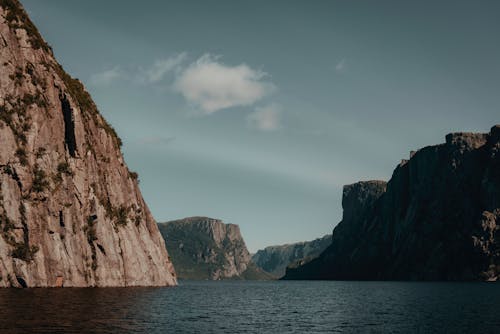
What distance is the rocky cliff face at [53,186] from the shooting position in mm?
99875

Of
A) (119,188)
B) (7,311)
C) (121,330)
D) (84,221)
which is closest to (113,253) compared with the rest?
(84,221)

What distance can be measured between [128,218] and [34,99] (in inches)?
1642

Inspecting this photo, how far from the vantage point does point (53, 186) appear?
111m

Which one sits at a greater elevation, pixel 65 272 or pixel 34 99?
pixel 34 99

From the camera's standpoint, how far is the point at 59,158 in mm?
115875

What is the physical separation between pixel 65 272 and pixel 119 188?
3931 cm

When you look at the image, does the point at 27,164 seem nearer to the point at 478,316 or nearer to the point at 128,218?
the point at 128,218

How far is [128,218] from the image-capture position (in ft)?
456

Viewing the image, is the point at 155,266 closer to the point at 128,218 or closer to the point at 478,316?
the point at 128,218

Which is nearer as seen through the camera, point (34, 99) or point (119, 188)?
point (34, 99)

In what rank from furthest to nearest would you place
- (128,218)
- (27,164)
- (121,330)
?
(128,218)
(27,164)
(121,330)

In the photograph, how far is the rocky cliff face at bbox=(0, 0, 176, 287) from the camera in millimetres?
99875

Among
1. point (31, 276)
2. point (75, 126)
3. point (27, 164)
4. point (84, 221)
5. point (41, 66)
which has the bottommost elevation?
point (31, 276)

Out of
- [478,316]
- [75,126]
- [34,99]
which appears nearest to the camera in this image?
[478,316]
